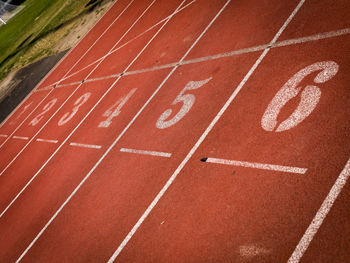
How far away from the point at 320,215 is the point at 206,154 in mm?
1981

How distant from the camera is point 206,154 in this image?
4.74 m

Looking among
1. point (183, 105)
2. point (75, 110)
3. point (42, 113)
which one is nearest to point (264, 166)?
point (183, 105)

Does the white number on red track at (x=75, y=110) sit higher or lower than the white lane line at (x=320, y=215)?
higher

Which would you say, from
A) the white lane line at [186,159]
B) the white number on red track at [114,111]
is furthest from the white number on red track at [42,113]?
the white lane line at [186,159]

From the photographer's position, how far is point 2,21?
38188 mm

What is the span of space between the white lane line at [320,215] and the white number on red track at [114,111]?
17.9 feet

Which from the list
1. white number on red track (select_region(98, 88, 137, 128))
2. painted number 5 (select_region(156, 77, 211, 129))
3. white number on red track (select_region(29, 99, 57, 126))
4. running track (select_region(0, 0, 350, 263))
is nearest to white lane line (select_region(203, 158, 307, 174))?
running track (select_region(0, 0, 350, 263))

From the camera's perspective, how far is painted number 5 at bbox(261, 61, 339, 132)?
409 cm

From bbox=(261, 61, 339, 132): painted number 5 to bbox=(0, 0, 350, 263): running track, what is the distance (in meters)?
0.02

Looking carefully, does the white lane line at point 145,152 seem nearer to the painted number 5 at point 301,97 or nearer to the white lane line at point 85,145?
the white lane line at point 85,145

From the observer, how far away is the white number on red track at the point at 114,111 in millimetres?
7641

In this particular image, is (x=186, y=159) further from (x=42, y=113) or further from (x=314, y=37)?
(x=42, y=113)

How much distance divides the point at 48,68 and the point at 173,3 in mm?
7790

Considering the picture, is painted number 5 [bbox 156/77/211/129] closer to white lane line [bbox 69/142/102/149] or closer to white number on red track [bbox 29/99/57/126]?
white lane line [bbox 69/142/102/149]
